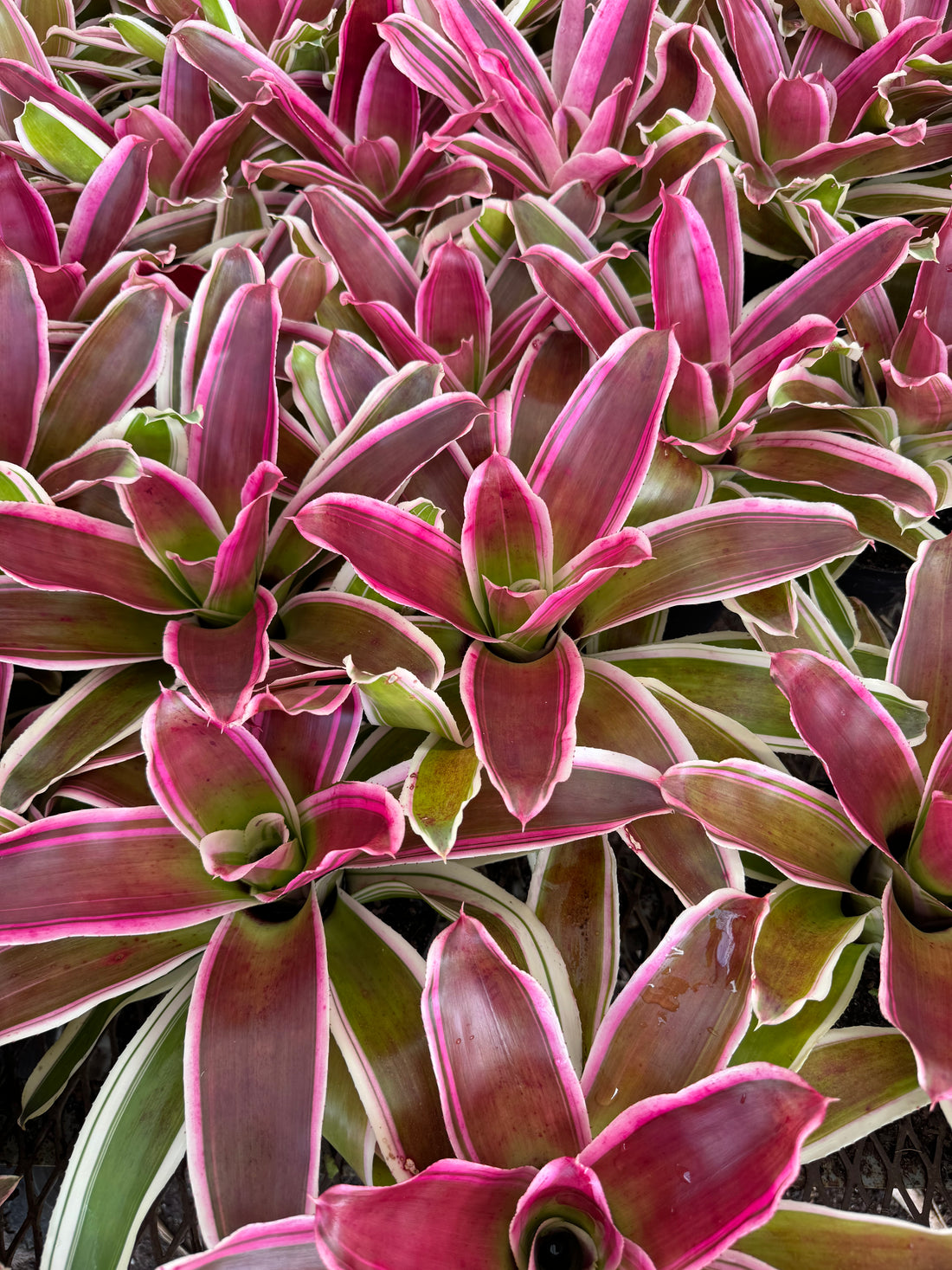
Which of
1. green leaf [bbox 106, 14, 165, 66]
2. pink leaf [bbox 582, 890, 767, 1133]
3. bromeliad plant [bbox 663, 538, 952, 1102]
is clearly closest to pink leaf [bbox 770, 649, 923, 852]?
bromeliad plant [bbox 663, 538, 952, 1102]

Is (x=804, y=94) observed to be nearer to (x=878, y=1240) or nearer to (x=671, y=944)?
(x=671, y=944)

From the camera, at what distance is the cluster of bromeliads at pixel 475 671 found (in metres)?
0.60

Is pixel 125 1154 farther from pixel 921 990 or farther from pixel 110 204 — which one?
pixel 110 204

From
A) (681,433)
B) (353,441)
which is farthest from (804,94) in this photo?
(353,441)

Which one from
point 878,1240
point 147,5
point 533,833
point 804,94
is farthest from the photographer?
point 147,5

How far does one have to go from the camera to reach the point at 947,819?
2.07ft

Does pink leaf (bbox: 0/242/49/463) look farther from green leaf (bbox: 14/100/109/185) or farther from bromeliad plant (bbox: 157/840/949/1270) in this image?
bromeliad plant (bbox: 157/840/949/1270)

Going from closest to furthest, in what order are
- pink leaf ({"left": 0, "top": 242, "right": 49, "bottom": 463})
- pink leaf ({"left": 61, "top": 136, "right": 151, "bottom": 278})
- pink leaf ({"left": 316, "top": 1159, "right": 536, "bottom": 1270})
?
pink leaf ({"left": 316, "top": 1159, "right": 536, "bottom": 1270}), pink leaf ({"left": 0, "top": 242, "right": 49, "bottom": 463}), pink leaf ({"left": 61, "top": 136, "right": 151, "bottom": 278})

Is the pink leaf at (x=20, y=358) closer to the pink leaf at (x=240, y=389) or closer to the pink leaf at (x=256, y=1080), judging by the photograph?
the pink leaf at (x=240, y=389)

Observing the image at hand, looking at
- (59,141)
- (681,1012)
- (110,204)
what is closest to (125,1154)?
(681,1012)

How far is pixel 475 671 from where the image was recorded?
726 millimetres

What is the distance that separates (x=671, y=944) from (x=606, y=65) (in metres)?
1.00

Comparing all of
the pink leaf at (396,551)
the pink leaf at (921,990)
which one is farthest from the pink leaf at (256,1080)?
the pink leaf at (921,990)

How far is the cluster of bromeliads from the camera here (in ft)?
1.98
